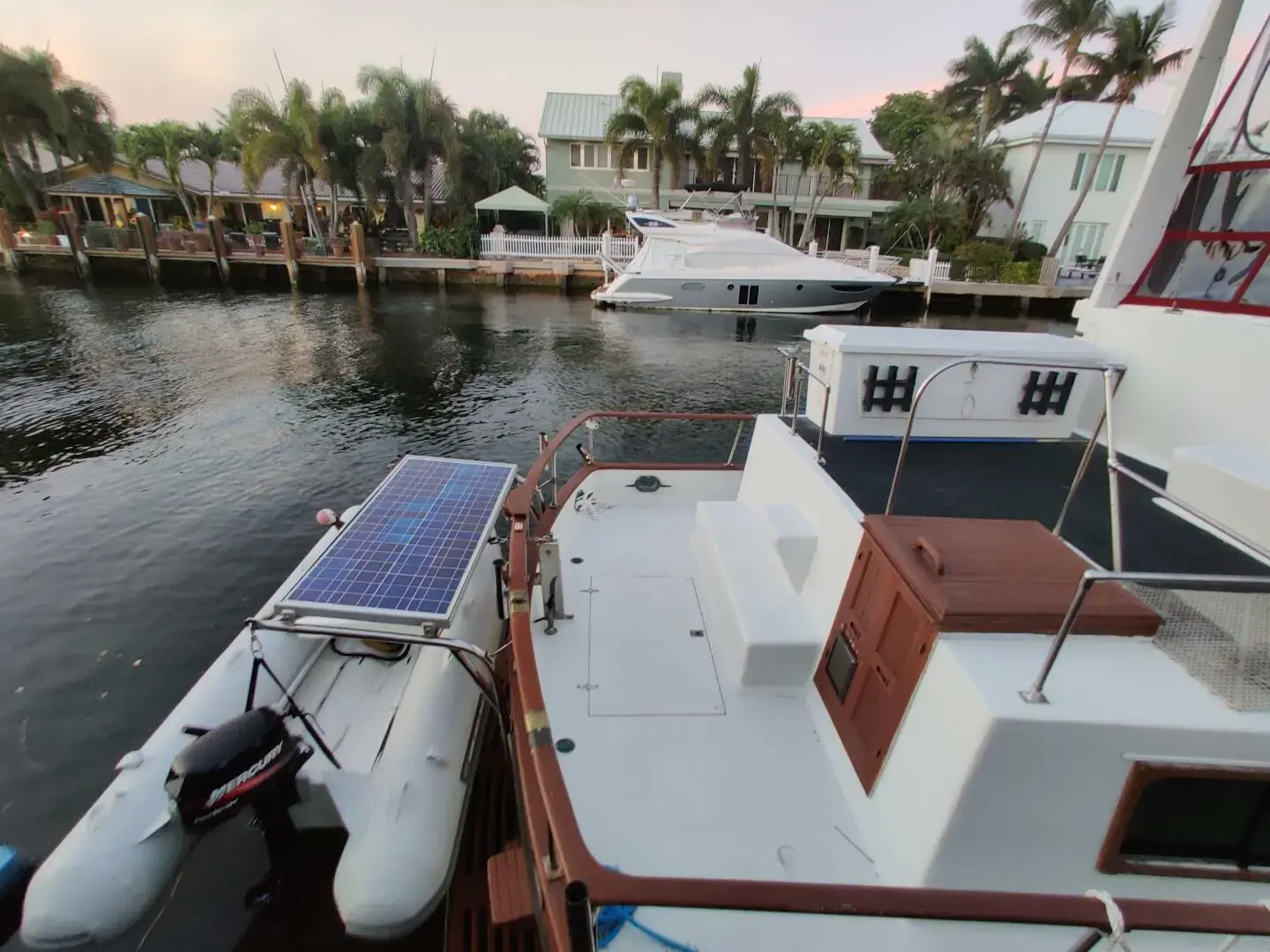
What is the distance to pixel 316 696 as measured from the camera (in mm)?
5312

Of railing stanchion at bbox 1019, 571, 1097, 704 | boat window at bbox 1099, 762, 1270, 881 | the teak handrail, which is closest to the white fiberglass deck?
boat window at bbox 1099, 762, 1270, 881

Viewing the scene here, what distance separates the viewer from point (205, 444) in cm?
1310

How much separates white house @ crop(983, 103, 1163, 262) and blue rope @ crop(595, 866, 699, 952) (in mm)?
43079

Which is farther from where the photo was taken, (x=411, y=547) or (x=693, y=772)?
(x=411, y=547)

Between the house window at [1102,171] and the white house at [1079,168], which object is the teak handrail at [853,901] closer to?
the white house at [1079,168]

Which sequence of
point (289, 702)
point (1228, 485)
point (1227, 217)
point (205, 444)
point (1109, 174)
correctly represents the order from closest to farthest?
1. point (1228, 485)
2. point (289, 702)
3. point (1227, 217)
4. point (205, 444)
5. point (1109, 174)

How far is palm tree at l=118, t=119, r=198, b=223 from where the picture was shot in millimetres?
40562

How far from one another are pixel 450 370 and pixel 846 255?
26288mm

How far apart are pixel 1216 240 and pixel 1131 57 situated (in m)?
38.7

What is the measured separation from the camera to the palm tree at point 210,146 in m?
41.3

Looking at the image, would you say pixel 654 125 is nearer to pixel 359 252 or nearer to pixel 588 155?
pixel 588 155

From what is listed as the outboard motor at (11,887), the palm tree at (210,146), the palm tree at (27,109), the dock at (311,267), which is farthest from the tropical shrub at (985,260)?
the palm tree at (27,109)

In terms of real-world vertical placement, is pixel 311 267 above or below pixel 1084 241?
below

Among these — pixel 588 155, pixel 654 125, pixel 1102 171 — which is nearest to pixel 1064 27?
pixel 1102 171
